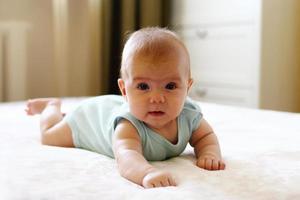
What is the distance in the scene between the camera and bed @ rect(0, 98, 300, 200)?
2.16 ft

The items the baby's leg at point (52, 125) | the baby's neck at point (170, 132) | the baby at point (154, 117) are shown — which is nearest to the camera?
the baby at point (154, 117)

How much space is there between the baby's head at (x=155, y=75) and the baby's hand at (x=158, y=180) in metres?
0.16

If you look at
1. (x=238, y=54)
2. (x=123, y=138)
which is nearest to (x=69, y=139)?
(x=123, y=138)

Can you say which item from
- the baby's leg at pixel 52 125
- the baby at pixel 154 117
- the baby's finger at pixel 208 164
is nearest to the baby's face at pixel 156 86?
the baby at pixel 154 117

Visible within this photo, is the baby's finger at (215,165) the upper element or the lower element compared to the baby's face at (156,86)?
lower

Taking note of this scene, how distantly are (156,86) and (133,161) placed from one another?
145 mm

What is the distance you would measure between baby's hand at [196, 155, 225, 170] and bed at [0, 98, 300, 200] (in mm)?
16

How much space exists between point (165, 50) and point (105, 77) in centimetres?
194

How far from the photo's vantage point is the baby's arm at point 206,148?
832 millimetres

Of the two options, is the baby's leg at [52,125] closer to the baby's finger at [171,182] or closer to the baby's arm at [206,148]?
the baby's arm at [206,148]

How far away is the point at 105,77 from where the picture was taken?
2.74 metres

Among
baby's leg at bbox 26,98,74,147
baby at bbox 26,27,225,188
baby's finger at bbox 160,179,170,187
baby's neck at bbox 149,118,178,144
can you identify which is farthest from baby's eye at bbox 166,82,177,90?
baby's leg at bbox 26,98,74,147

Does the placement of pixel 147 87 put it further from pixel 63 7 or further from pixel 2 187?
pixel 63 7

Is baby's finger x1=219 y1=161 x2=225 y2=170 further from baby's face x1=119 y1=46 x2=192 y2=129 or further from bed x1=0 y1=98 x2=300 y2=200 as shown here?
baby's face x1=119 y1=46 x2=192 y2=129
